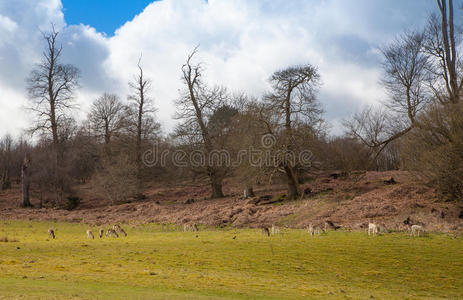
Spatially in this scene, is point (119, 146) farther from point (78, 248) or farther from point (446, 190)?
point (446, 190)

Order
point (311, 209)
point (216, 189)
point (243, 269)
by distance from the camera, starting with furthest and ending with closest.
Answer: point (216, 189), point (311, 209), point (243, 269)

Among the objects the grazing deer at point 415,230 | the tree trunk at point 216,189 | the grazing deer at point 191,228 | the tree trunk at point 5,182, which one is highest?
the tree trunk at point 5,182

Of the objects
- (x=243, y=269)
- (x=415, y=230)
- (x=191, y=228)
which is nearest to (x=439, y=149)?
(x=415, y=230)

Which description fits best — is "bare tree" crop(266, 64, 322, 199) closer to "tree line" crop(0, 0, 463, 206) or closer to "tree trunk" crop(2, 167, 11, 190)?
"tree line" crop(0, 0, 463, 206)

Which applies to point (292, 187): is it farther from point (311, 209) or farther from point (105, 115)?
point (105, 115)

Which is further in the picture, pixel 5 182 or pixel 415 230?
pixel 5 182

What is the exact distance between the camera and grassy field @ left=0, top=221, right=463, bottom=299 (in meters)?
11.1

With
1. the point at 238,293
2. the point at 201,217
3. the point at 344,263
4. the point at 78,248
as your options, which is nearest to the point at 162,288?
the point at 238,293

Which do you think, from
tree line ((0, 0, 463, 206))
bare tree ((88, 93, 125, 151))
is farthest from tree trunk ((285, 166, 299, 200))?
bare tree ((88, 93, 125, 151))

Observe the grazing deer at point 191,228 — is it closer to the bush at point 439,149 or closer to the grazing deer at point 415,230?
the grazing deer at point 415,230

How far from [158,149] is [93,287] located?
164 ft

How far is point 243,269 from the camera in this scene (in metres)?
15.1

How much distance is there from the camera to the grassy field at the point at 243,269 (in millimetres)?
11078

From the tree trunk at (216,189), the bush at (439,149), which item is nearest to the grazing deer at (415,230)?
the bush at (439,149)
